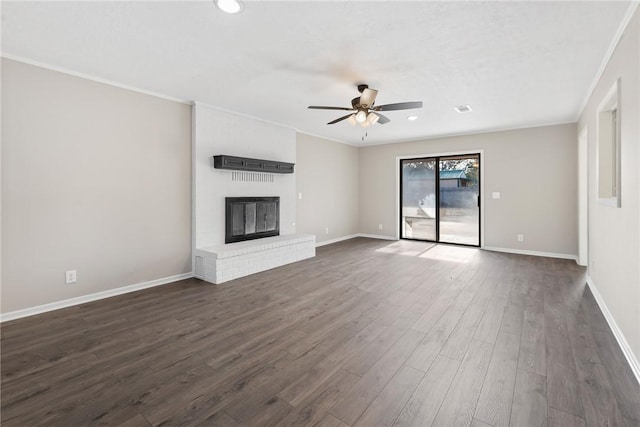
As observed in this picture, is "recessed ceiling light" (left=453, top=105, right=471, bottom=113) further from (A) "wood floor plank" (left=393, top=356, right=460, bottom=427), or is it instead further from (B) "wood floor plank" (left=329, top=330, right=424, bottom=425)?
(A) "wood floor plank" (left=393, top=356, right=460, bottom=427)

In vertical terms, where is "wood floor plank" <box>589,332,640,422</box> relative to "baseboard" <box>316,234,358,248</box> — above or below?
below

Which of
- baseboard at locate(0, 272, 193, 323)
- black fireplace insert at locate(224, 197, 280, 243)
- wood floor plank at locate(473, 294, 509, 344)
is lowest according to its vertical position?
wood floor plank at locate(473, 294, 509, 344)

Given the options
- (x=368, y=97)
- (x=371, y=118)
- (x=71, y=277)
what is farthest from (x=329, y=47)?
(x=71, y=277)

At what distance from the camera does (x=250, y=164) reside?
16.0 ft

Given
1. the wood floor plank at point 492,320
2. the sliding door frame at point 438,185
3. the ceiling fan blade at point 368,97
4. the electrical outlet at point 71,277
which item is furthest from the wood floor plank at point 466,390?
the sliding door frame at point 438,185

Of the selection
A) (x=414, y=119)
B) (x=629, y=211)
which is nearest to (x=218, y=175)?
(x=414, y=119)

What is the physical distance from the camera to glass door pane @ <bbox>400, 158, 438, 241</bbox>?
7.14 metres

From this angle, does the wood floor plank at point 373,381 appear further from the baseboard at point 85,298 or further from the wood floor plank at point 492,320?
the baseboard at point 85,298

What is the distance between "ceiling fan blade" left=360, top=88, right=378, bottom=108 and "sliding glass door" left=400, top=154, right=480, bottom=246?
13.5 feet

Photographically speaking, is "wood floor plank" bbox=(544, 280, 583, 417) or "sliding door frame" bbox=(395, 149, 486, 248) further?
"sliding door frame" bbox=(395, 149, 486, 248)

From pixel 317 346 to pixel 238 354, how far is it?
0.62 meters

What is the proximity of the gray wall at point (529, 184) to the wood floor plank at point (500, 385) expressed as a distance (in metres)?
4.17

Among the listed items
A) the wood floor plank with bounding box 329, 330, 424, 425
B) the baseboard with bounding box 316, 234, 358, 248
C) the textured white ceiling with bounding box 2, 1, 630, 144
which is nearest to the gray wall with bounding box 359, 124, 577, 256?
the textured white ceiling with bounding box 2, 1, 630, 144

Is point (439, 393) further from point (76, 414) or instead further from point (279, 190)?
point (279, 190)
